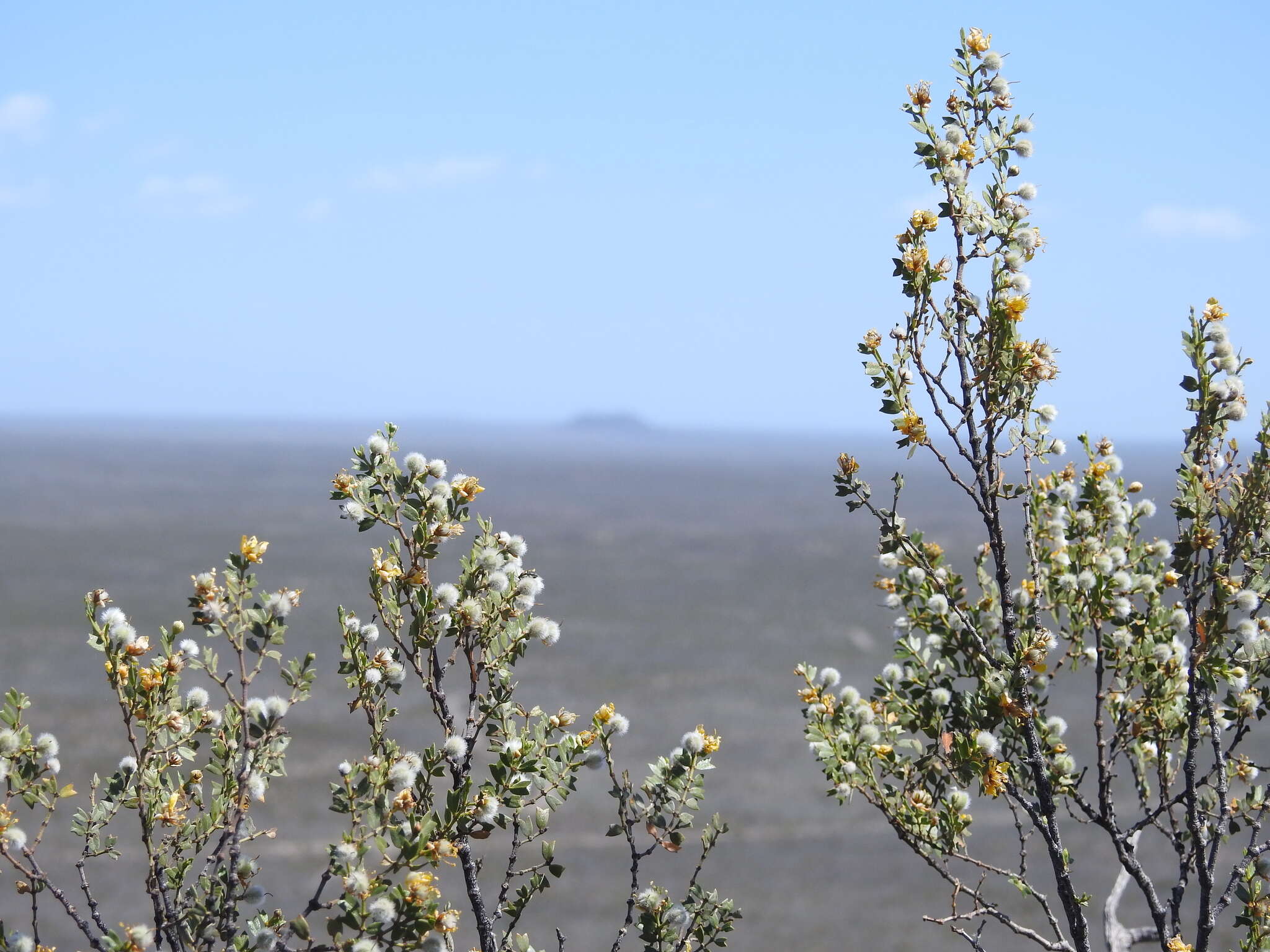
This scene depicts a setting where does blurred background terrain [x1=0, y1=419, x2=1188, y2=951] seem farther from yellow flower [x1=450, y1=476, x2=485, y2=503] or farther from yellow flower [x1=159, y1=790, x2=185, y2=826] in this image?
yellow flower [x1=450, y1=476, x2=485, y2=503]

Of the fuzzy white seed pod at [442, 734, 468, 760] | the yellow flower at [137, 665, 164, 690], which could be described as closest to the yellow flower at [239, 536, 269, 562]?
the yellow flower at [137, 665, 164, 690]

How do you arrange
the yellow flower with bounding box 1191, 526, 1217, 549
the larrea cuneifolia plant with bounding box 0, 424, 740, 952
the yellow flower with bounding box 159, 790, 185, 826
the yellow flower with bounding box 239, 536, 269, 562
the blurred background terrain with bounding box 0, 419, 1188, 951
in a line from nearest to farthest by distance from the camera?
the larrea cuneifolia plant with bounding box 0, 424, 740, 952 < the yellow flower with bounding box 239, 536, 269, 562 < the yellow flower with bounding box 159, 790, 185, 826 < the yellow flower with bounding box 1191, 526, 1217, 549 < the blurred background terrain with bounding box 0, 419, 1188, 951

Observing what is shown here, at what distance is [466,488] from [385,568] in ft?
1.10

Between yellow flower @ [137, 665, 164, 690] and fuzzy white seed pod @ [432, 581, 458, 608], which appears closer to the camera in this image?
yellow flower @ [137, 665, 164, 690]

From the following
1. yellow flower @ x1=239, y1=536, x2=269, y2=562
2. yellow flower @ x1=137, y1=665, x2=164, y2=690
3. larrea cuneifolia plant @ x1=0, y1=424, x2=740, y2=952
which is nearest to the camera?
larrea cuneifolia plant @ x1=0, y1=424, x2=740, y2=952

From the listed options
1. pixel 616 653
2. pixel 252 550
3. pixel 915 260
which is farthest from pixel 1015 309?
pixel 616 653

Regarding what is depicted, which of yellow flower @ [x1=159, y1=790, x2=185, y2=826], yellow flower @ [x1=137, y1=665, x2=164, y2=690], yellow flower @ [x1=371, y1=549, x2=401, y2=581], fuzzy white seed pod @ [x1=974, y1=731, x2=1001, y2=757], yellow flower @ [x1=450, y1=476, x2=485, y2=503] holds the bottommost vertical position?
yellow flower @ [x1=159, y1=790, x2=185, y2=826]

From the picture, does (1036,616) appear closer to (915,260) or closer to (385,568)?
(915,260)

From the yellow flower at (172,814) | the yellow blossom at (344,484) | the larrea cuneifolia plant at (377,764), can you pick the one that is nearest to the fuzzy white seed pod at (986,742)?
the larrea cuneifolia plant at (377,764)

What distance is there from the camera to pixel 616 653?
119ft

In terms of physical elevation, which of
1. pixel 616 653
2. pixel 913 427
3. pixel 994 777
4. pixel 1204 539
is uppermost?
pixel 913 427

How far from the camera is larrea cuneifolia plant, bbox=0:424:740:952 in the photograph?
111 inches

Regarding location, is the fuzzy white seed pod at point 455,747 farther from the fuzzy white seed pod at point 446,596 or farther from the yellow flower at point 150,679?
the yellow flower at point 150,679

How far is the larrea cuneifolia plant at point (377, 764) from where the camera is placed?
111 inches
